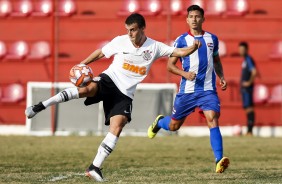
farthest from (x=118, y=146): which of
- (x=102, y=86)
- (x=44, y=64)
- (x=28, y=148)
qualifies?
(x=102, y=86)

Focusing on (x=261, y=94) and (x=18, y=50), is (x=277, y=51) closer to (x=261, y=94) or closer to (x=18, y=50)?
(x=261, y=94)

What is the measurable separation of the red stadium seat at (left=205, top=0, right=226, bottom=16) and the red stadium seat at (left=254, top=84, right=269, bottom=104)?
183 cm

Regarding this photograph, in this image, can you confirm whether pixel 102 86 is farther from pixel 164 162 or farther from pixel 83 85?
pixel 164 162

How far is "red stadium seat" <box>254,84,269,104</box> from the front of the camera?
65.3ft

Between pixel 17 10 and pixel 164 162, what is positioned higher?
pixel 17 10

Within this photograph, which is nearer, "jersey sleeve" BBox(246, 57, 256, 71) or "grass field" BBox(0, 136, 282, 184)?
"grass field" BBox(0, 136, 282, 184)

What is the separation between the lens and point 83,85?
10.5 metres

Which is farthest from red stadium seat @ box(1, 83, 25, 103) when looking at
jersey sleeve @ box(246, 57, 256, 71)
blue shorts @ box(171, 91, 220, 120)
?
blue shorts @ box(171, 91, 220, 120)

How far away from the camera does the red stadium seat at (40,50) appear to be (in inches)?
803

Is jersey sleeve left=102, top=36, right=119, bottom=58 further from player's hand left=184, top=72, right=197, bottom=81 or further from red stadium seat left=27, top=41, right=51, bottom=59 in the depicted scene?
red stadium seat left=27, top=41, right=51, bottom=59

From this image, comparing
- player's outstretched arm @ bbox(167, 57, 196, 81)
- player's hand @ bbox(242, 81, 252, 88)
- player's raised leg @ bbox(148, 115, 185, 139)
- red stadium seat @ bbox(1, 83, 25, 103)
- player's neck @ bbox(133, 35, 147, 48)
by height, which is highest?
player's neck @ bbox(133, 35, 147, 48)

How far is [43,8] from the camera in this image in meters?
20.3

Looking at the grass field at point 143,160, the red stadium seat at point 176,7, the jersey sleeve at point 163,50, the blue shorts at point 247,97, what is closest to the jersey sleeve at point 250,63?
the blue shorts at point 247,97

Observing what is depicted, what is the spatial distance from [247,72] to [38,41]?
4741mm
